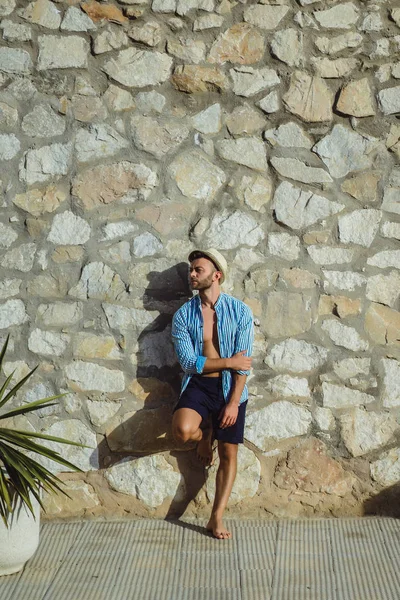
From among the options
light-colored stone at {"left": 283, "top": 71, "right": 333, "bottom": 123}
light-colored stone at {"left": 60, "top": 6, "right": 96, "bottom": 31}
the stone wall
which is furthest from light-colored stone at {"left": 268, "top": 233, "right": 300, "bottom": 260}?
light-colored stone at {"left": 60, "top": 6, "right": 96, "bottom": 31}

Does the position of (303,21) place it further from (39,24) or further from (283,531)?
(283,531)

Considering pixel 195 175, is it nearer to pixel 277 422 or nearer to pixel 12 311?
pixel 12 311

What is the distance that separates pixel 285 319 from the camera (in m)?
4.76

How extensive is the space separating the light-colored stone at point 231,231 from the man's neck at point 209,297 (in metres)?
0.30

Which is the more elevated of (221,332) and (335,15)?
(335,15)

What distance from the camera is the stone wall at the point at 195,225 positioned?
187 inches

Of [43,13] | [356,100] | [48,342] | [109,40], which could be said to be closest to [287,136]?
[356,100]

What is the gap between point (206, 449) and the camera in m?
4.70

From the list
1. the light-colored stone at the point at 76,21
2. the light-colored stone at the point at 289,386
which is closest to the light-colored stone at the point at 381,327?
the light-colored stone at the point at 289,386

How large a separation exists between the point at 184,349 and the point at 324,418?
889 mm

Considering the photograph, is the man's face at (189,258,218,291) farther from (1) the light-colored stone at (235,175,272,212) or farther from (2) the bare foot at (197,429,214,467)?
(2) the bare foot at (197,429,214,467)

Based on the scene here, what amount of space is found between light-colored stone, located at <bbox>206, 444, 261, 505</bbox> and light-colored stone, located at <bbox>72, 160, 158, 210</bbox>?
4.97ft

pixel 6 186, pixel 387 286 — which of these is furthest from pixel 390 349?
pixel 6 186

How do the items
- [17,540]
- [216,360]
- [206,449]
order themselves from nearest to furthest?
[17,540] → [216,360] → [206,449]
